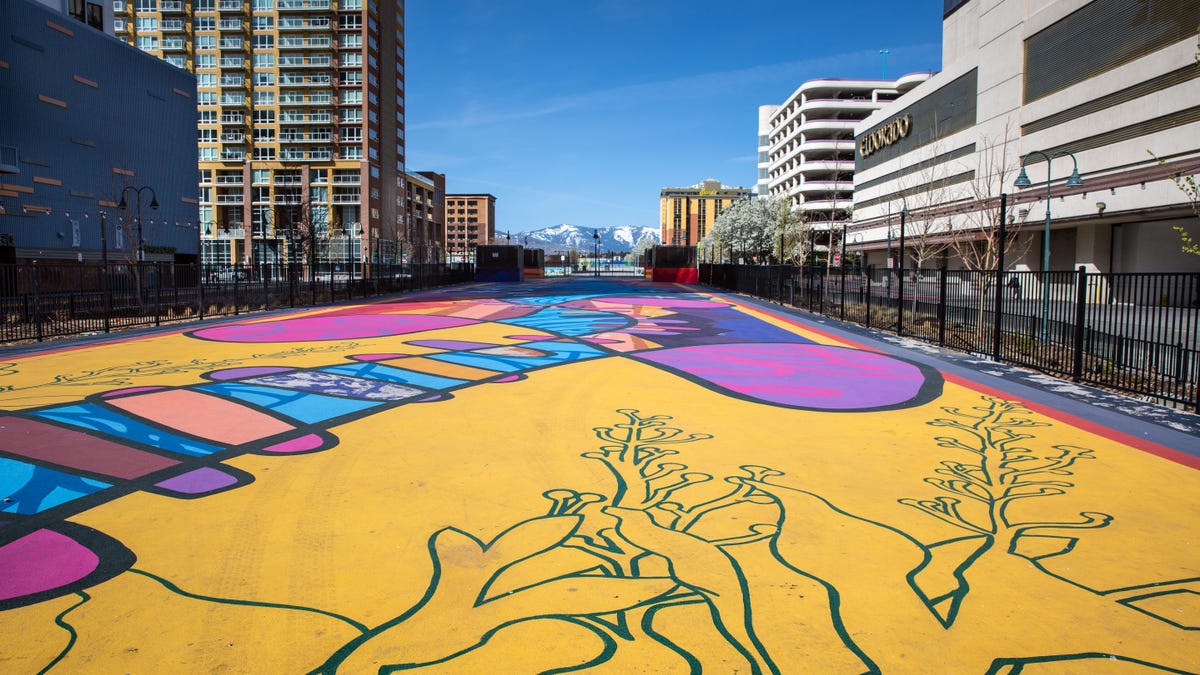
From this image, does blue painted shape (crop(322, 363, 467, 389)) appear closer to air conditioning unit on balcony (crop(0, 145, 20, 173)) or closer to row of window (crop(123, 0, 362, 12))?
air conditioning unit on balcony (crop(0, 145, 20, 173))

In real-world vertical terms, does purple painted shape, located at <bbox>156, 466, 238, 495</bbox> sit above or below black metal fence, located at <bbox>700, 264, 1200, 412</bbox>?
below

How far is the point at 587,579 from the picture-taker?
13.7 ft

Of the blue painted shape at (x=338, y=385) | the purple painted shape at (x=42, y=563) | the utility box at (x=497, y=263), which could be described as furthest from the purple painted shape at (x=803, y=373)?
the utility box at (x=497, y=263)

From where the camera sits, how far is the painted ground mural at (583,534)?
346 centimetres

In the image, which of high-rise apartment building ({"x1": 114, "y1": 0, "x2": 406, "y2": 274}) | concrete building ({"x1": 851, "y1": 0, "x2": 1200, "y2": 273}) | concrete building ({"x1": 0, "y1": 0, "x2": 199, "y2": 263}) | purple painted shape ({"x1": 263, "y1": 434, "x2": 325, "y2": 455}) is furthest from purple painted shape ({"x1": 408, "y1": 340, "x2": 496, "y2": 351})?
high-rise apartment building ({"x1": 114, "y1": 0, "x2": 406, "y2": 274})

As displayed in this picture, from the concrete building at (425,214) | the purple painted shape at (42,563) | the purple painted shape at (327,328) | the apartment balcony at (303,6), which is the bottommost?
the purple painted shape at (42,563)

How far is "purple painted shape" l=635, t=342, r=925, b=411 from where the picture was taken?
9.99m

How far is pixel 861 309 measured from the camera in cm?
2331

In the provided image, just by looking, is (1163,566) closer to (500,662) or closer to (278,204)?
(500,662)

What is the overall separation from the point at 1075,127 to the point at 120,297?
4459 cm

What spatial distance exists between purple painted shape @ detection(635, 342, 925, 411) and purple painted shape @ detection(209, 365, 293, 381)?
669cm

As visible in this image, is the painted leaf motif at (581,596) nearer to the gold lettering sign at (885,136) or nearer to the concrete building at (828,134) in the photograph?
the gold lettering sign at (885,136)

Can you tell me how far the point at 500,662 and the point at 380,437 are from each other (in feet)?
15.4

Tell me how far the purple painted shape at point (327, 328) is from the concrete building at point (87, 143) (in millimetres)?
20327
